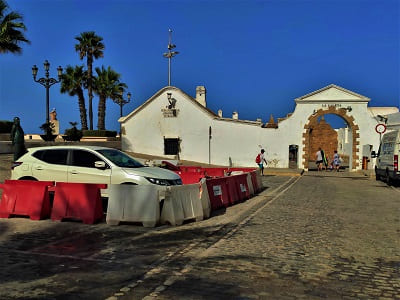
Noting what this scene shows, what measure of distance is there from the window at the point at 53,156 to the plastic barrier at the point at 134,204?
2797 mm

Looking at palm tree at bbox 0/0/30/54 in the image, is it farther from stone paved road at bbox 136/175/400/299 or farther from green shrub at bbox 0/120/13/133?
stone paved road at bbox 136/175/400/299

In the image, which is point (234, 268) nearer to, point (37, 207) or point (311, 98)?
point (37, 207)

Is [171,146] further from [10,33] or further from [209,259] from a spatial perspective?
[209,259]

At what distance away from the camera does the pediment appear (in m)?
28.5

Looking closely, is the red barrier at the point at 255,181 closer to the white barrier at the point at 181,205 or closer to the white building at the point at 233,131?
the white barrier at the point at 181,205

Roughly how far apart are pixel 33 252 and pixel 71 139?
2901 cm

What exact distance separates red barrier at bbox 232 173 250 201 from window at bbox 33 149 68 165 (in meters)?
5.11

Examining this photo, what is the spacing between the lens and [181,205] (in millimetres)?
8211

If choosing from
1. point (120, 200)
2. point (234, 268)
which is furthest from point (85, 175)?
point (234, 268)

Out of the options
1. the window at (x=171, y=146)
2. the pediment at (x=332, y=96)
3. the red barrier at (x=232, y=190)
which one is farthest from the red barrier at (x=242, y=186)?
the window at (x=171, y=146)

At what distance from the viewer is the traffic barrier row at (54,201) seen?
8195 millimetres

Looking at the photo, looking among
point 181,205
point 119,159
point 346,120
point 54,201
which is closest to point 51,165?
point 119,159

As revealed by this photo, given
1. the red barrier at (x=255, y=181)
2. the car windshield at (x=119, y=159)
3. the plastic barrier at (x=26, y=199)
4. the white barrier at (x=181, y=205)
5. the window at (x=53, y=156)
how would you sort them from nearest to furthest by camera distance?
the white barrier at (x=181, y=205)
the plastic barrier at (x=26, y=199)
the car windshield at (x=119, y=159)
the window at (x=53, y=156)
the red barrier at (x=255, y=181)

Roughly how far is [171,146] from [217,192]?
21662 millimetres
